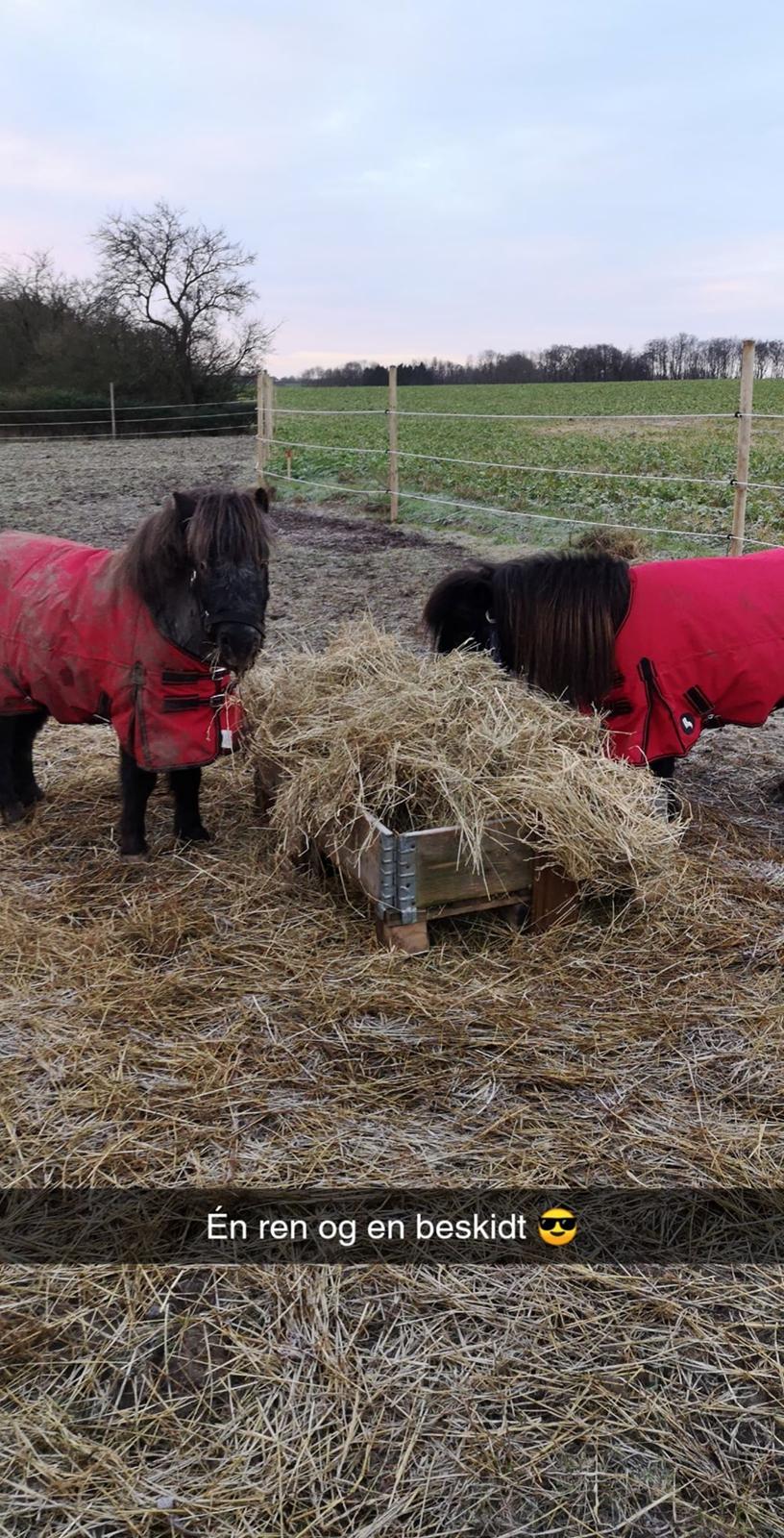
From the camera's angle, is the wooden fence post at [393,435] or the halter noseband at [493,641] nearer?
the halter noseband at [493,641]

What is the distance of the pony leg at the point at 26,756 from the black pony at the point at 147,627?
169 millimetres

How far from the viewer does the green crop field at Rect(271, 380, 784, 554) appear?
10344mm

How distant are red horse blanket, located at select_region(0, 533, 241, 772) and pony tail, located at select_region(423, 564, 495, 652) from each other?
812 millimetres

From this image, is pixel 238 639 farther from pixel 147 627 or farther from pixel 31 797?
pixel 31 797

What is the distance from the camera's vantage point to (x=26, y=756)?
398 centimetres

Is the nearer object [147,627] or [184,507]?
[184,507]

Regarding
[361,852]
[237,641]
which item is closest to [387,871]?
[361,852]

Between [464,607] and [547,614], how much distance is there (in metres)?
0.34

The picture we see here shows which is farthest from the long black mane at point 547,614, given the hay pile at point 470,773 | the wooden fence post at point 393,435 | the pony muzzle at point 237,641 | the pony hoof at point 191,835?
the wooden fence post at point 393,435

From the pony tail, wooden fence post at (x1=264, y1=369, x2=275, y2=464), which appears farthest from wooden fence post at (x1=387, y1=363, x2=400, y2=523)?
the pony tail

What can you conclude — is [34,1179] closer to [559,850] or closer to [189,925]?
[189,925]

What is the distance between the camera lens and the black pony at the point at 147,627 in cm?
294

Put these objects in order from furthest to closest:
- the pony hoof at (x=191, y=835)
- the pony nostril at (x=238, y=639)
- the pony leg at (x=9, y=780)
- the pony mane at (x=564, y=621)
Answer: the pony leg at (x=9, y=780), the pony hoof at (x=191, y=835), the pony mane at (x=564, y=621), the pony nostril at (x=238, y=639)

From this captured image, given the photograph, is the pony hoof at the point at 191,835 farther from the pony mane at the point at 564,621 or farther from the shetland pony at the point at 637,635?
the pony mane at the point at 564,621
